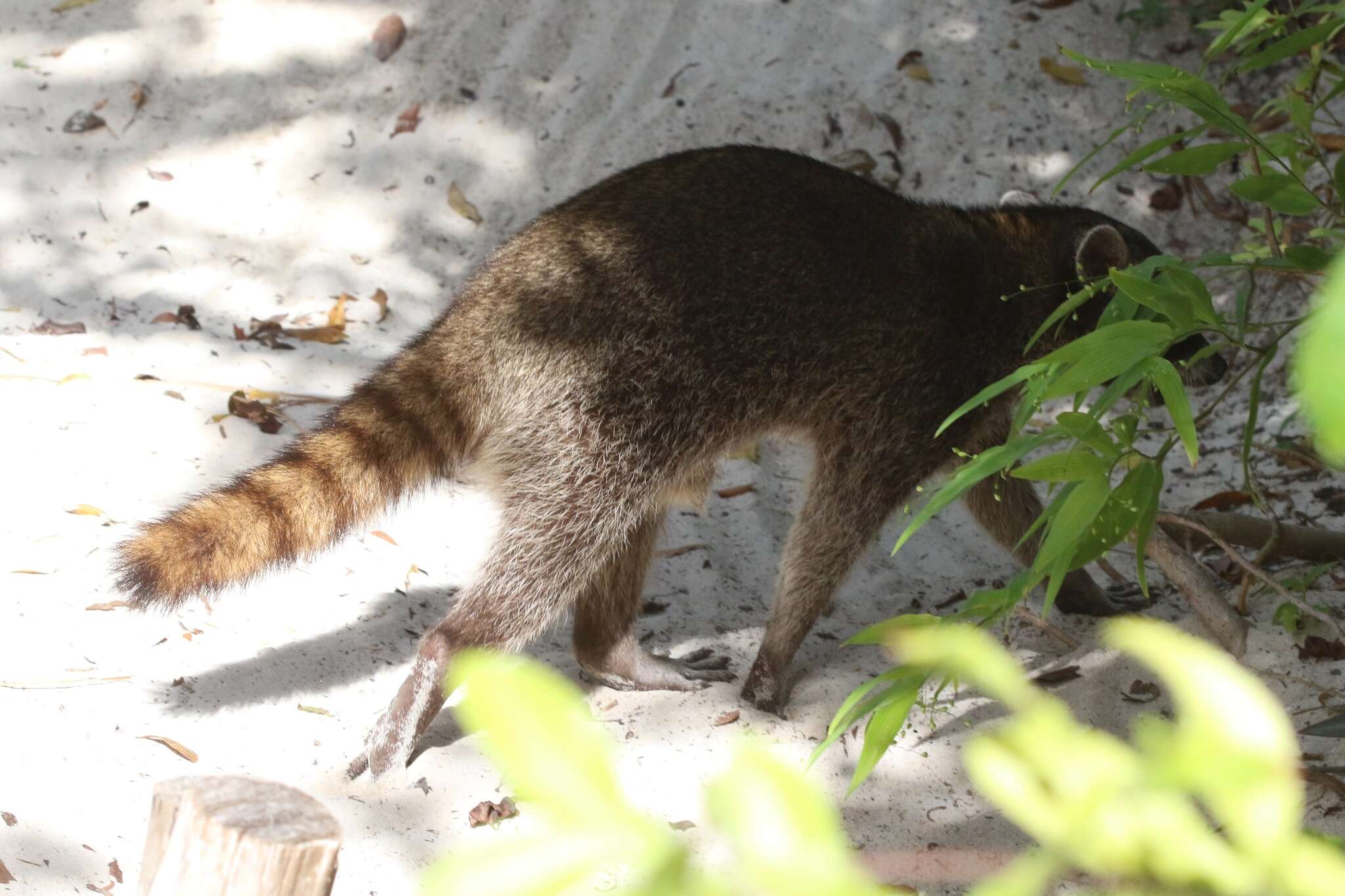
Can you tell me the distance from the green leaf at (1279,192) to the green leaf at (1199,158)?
0.06 meters

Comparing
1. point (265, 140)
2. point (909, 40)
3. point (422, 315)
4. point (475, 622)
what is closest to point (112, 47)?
point (265, 140)

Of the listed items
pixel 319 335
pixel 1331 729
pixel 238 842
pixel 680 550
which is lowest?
pixel 680 550

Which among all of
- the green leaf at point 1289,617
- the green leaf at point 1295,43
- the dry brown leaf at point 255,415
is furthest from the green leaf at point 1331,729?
the dry brown leaf at point 255,415

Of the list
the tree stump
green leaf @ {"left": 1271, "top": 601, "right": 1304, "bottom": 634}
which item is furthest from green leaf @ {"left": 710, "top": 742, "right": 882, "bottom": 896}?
green leaf @ {"left": 1271, "top": 601, "right": 1304, "bottom": 634}

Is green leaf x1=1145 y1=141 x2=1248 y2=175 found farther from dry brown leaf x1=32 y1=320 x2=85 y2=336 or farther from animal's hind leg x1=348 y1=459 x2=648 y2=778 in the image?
dry brown leaf x1=32 y1=320 x2=85 y2=336

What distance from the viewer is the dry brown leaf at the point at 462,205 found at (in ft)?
18.9

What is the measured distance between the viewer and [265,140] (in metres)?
5.92

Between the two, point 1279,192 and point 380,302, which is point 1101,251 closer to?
point 1279,192

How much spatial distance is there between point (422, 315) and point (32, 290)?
1541 millimetres

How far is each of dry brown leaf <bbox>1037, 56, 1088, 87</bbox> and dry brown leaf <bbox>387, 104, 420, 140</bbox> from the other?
2.98 m

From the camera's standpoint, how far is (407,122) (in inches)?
237

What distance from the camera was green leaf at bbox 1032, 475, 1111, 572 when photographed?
1778 millimetres

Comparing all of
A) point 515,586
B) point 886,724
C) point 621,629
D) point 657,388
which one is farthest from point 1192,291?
point 621,629

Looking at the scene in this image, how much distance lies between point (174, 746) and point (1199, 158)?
2620mm
